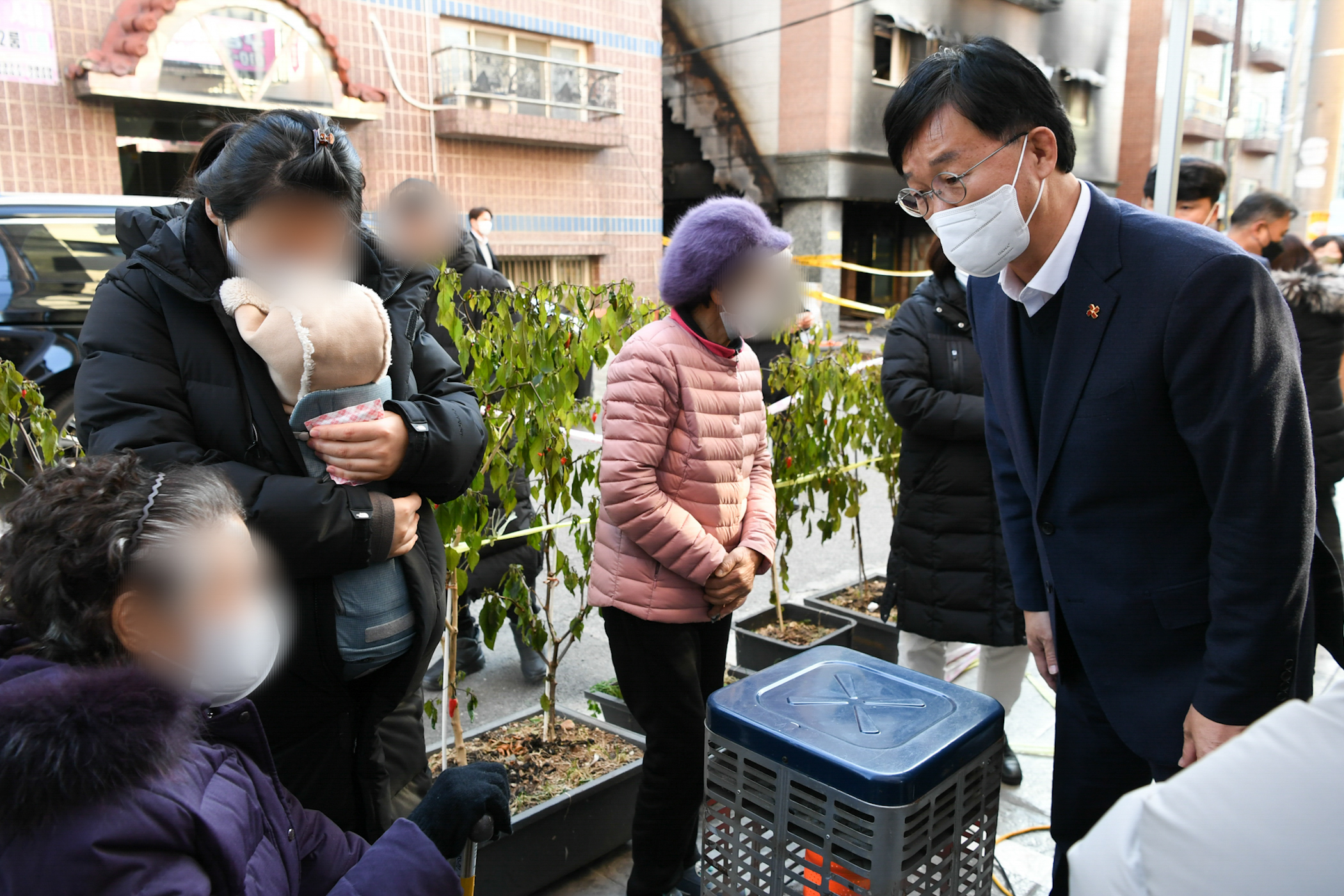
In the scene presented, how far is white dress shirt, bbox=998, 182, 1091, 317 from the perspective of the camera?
1.81 meters

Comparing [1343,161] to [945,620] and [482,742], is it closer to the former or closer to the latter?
[945,620]

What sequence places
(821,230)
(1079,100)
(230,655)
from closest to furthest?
(230,655) < (821,230) < (1079,100)

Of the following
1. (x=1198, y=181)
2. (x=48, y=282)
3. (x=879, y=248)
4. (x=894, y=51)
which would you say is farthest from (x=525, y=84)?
(x=1198, y=181)

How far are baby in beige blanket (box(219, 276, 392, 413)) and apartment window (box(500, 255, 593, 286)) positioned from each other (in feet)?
39.2

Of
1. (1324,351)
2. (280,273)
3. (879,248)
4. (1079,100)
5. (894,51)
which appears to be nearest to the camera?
(280,273)

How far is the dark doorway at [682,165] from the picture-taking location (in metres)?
18.9

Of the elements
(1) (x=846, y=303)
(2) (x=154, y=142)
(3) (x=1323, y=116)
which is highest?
(2) (x=154, y=142)

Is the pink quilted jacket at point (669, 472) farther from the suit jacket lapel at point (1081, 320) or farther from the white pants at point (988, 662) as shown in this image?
the white pants at point (988, 662)

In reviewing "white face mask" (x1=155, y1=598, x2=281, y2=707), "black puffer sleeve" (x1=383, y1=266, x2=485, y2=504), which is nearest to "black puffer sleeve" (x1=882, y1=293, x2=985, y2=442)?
"black puffer sleeve" (x1=383, y1=266, x2=485, y2=504)

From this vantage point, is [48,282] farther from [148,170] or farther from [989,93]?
[989,93]

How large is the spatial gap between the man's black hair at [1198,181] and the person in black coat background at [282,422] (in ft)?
11.4

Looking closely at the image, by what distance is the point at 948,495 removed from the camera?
324cm

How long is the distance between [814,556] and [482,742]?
3.29 metres

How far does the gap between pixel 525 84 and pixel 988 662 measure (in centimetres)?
1225
